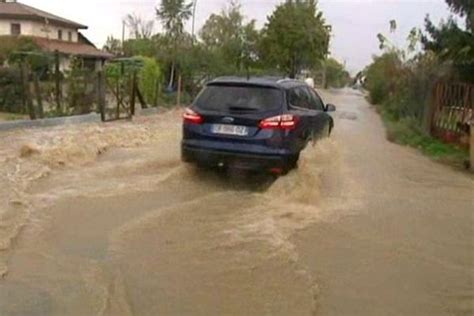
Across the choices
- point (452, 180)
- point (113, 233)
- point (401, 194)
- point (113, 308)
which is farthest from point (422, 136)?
point (113, 308)

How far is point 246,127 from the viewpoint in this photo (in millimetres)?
8367

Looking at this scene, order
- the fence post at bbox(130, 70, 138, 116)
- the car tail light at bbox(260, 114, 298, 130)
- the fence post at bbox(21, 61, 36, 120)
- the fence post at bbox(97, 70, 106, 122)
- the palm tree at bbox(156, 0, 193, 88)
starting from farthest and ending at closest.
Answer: the palm tree at bbox(156, 0, 193, 88) < the fence post at bbox(130, 70, 138, 116) < the fence post at bbox(97, 70, 106, 122) < the fence post at bbox(21, 61, 36, 120) < the car tail light at bbox(260, 114, 298, 130)

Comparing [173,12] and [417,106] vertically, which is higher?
[173,12]

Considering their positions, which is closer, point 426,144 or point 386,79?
point 426,144

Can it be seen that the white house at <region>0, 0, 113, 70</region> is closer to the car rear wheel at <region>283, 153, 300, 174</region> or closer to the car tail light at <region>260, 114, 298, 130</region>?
the car rear wheel at <region>283, 153, 300, 174</region>

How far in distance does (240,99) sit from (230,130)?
490 mm

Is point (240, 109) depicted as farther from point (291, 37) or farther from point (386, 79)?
point (291, 37)

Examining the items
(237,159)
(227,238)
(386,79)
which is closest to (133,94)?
(237,159)

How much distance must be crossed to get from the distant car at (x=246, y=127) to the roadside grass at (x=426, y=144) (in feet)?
15.3

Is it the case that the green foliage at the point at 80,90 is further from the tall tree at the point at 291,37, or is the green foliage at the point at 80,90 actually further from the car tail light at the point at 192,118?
the tall tree at the point at 291,37

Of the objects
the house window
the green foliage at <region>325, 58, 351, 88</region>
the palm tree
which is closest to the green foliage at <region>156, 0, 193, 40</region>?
the palm tree

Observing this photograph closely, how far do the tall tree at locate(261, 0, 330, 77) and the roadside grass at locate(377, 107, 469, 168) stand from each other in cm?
2636

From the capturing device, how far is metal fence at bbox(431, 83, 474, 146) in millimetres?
14133

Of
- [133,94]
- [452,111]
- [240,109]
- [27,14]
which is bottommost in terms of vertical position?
[133,94]
